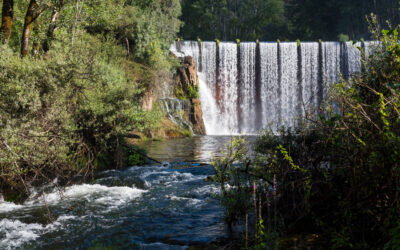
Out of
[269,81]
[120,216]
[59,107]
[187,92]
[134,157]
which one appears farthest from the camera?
Answer: [269,81]

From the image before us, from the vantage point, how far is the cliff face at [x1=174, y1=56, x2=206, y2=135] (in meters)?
30.9

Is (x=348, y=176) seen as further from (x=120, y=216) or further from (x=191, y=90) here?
(x=191, y=90)

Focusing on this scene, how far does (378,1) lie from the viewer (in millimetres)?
53781

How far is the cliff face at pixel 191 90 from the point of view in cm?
3089

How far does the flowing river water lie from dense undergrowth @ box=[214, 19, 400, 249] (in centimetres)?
141

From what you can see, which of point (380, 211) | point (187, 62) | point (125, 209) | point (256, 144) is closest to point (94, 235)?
point (125, 209)

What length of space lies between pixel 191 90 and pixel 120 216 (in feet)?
80.3

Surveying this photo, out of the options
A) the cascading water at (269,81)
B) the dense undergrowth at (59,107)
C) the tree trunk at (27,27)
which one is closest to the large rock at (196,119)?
the cascading water at (269,81)

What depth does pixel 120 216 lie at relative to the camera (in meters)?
8.03

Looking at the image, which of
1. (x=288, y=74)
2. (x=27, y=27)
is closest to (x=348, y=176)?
(x=27, y=27)

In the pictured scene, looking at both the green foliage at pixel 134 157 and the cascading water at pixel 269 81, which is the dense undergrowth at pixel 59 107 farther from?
the cascading water at pixel 269 81

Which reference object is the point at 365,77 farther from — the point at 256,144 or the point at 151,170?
the point at 151,170

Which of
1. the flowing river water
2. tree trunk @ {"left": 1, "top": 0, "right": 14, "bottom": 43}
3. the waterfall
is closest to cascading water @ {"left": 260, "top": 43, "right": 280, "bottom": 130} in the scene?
the waterfall

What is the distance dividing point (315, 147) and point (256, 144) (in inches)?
58.2
